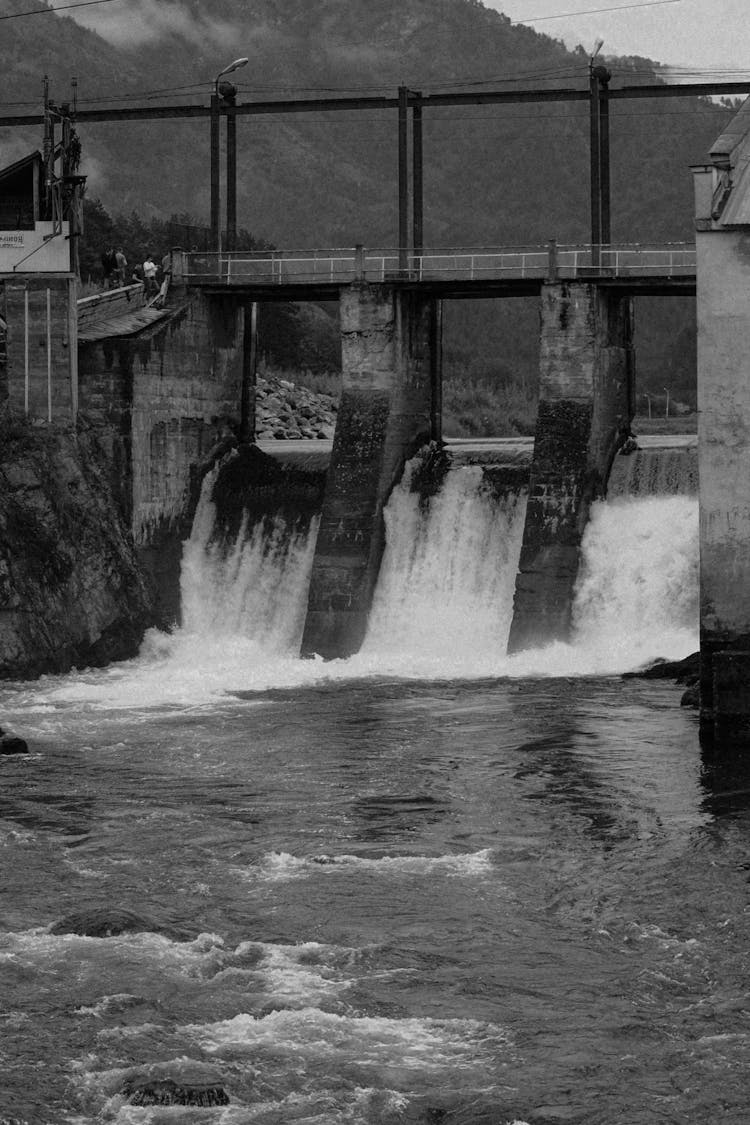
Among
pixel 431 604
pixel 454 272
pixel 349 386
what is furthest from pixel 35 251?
pixel 431 604

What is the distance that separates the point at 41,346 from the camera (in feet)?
150

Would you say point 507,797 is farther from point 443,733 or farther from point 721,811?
point 443,733

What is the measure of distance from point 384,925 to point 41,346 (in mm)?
27305

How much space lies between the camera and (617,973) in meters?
19.6

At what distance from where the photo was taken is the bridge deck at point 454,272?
43.4 meters

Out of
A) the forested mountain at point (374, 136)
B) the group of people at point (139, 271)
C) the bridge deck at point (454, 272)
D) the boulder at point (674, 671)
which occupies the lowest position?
the boulder at point (674, 671)

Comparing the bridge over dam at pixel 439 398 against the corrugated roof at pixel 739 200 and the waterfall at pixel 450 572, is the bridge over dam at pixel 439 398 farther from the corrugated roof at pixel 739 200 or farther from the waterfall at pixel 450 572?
the corrugated roof at pixel 739 200

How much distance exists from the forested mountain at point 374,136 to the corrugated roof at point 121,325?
59.5 metres

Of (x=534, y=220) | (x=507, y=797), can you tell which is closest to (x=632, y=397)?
(x=507, y=797)

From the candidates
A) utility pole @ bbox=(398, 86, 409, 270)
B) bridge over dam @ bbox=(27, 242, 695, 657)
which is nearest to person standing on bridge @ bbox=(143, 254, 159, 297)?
bridge over dam @ bbox=(27, 242, 695, 657)

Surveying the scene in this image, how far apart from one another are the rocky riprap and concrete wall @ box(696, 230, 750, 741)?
2569cm

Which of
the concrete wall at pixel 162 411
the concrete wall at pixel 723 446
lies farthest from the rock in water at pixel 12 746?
the concrete wall at pixel 162 411

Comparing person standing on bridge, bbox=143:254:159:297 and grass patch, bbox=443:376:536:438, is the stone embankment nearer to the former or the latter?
person standing on bridge, bbox=143:254:159:297

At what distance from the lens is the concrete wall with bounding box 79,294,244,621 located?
153 feet
